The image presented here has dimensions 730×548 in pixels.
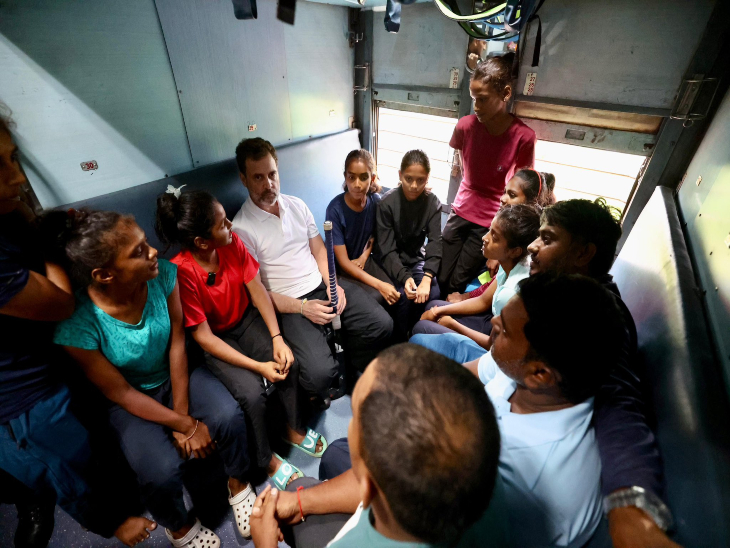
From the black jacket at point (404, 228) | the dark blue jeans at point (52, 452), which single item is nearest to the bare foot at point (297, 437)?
the dark blue jeans at point (52, 452)

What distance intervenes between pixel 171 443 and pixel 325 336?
45.6 inches

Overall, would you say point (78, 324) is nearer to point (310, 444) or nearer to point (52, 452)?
point (52, 452)

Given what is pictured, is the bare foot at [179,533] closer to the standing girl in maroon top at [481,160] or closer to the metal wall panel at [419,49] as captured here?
the standing girl in maroon top at [481,160]

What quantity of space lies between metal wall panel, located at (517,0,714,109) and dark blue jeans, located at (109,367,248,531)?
140 inches

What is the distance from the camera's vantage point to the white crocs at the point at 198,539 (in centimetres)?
181

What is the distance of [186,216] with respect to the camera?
1.92m

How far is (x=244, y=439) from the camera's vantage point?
195 centimetres

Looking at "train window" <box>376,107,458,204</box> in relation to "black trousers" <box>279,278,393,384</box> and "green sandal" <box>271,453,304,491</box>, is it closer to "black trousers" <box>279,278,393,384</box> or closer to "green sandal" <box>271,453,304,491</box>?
"black trousers" <box>279,278,393,384</box>

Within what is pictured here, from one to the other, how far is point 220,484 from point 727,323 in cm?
278

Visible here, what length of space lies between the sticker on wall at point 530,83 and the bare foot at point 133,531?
425 centimetres

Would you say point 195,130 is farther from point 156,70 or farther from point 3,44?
point 3,44

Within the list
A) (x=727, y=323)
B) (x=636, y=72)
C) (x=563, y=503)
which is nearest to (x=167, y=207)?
(x=563, y=503)

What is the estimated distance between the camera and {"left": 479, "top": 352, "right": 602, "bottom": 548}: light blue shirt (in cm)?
99

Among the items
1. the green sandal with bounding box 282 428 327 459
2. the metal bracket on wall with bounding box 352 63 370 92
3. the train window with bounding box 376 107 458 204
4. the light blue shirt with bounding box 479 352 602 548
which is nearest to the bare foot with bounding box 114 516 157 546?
the green sandal with bounding box 282 428 327 459
